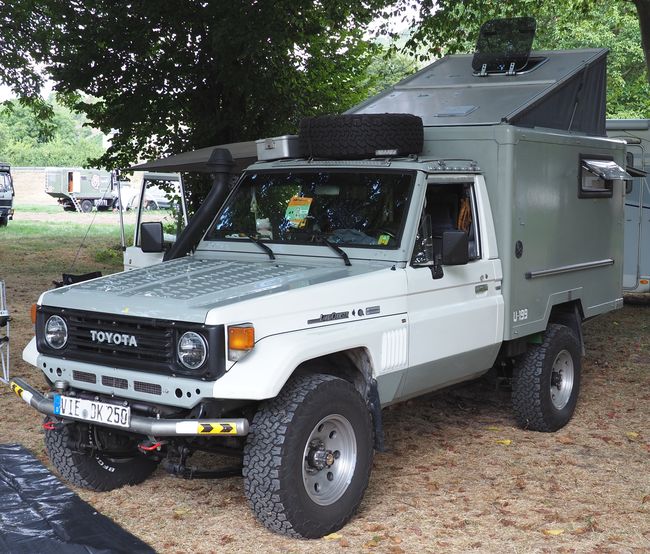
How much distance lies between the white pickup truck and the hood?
0.06 ft

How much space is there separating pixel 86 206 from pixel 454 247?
42.2 metres

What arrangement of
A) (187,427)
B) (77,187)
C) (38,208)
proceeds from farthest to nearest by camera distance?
(38,208) < (77,187) < (187,427)

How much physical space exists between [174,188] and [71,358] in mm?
11029

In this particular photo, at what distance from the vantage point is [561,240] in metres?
7.09

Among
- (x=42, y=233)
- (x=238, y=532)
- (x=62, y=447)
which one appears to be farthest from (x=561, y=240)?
(x=42, y=233)

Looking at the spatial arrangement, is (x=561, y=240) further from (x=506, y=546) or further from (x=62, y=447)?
(x=62, y=447)

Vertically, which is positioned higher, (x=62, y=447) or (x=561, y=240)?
(x=561, y=240)

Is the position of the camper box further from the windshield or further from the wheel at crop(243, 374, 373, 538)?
the wheel at crop(243, 374, 373, 538)

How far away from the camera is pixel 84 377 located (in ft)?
16.5

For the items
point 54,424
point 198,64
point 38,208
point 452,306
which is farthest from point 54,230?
point 452,306

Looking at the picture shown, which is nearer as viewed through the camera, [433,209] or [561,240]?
[433,209]

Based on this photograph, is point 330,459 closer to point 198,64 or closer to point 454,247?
point 454,247

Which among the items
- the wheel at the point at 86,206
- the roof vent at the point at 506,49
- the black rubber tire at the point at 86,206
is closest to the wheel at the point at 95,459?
the roof vent at the point at 506,49

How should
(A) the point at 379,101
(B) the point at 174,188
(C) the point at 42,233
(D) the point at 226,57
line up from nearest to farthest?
(A) the point at 379,101 → (D) the point at 226,57 → (B) the point at 174,188 → (C) the point at 42,233
